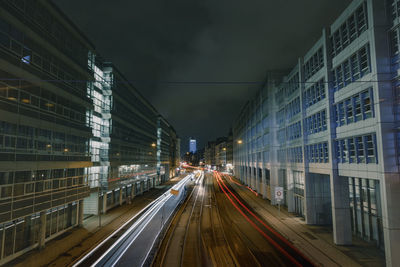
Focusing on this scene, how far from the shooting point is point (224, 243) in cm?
1981

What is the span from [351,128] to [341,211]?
7050 mm

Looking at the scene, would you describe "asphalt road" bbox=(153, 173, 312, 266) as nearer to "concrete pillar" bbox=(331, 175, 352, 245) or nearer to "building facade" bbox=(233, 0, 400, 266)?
"concrete pillar" bbox=(331, 175, 352, 245)

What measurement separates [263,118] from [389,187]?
3082 cm

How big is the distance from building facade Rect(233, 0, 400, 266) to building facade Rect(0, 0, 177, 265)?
645 inches

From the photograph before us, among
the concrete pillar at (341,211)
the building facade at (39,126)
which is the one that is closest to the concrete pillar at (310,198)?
the concrete pillar at (341,211)

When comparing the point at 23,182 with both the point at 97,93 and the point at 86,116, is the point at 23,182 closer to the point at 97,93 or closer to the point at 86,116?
the point at 86,116

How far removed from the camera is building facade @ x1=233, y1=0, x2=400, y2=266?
550 inches

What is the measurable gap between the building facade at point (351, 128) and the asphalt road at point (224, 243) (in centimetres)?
529

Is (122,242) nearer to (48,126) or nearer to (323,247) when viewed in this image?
(48,126)

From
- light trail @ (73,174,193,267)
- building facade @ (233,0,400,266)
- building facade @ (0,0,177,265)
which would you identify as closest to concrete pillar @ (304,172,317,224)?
building facade @ (233,0,400,266)

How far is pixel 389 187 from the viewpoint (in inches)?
535

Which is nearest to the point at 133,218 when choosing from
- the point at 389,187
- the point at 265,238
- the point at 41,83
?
the point at 265,238

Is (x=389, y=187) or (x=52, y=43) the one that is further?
(x=52, y=43)

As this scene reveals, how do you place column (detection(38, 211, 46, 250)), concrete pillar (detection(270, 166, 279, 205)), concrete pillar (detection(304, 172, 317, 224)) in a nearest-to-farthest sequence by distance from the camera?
1. column (detection(38, 211, 46, 250))
2. concrete pillar (detection(304, 172, 317, 224))
3. concrete pillar (detection(270, 166, 279, 205))
